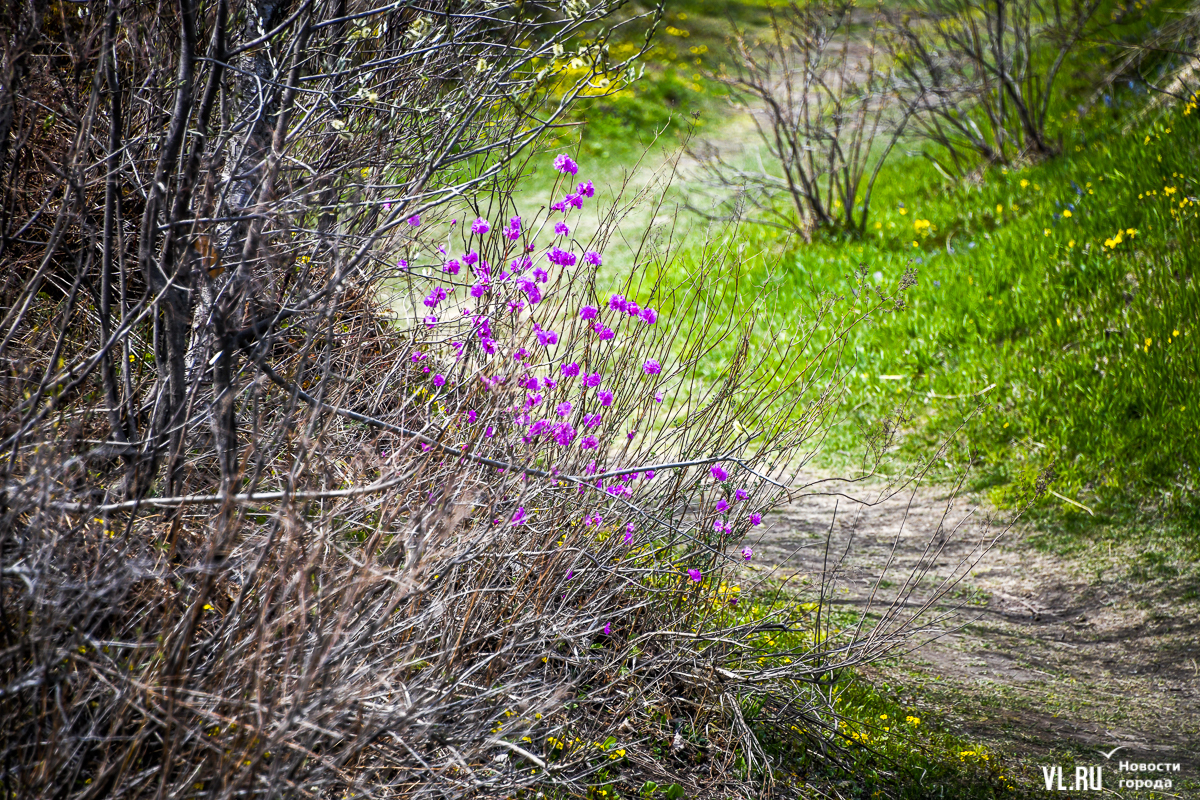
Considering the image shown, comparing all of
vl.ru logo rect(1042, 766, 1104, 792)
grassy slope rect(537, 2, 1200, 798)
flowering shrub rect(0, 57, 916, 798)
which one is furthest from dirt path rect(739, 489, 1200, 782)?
flowering shrub rect(0, 57, 916, 798)

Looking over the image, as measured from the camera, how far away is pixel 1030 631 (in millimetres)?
3838

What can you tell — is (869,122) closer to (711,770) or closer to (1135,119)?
(1135,119)

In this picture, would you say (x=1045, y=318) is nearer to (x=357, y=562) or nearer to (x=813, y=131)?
(x=813, y=131)

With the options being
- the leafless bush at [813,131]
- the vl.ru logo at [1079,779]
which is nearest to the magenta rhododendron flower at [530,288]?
the vl.ru logo at [1079,779]

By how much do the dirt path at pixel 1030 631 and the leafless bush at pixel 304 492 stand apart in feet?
1.22

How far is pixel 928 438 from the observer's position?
521 cm

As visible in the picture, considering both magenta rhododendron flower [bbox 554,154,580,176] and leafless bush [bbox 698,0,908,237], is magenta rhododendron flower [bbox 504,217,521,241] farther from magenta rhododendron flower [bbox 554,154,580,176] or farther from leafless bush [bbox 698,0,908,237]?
leafless bush [bbox 698,0,908,237]

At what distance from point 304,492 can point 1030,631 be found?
3.44 meters

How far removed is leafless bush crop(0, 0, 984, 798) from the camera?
5.70 ft

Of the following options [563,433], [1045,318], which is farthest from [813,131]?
[563,433]

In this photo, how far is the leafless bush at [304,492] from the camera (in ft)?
5.70

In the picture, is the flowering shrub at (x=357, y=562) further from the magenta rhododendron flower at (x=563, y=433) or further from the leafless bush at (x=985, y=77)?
the leafless bush at (x=985, y=77)

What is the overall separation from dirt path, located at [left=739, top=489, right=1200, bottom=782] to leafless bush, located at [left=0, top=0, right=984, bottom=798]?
37 cm

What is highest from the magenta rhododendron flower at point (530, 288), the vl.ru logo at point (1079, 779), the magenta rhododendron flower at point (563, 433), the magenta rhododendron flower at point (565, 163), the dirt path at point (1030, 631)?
the magenta rhododendron flower at point (565, 163)
